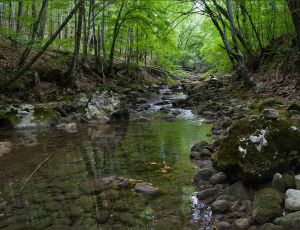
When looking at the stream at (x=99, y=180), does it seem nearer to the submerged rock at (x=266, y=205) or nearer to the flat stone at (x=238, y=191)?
the flat stone at (x=238, y=191)

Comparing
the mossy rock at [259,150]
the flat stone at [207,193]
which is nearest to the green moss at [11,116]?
the mossy rock at [259,150]

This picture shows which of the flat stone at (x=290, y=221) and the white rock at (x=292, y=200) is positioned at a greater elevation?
the white rock at (x=292, y=200)

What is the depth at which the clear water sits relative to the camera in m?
4.20

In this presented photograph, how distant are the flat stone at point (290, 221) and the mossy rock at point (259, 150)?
3.28 feet

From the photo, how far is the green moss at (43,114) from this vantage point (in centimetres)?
1145

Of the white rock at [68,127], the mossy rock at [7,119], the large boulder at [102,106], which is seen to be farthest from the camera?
the large boulder at [102,106]

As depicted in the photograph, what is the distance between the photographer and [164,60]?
1191 inches

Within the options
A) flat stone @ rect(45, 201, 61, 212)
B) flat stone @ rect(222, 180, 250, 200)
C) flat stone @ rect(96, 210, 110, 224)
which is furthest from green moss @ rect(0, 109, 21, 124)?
flat stone @ rect(222, 180, 250, 200)

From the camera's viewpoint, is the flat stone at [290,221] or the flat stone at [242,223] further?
the flat stone at [242,223]

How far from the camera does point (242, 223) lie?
3.83 metres

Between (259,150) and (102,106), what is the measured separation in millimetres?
9346

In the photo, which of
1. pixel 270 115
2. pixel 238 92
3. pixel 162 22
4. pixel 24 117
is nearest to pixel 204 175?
pixel 270 115

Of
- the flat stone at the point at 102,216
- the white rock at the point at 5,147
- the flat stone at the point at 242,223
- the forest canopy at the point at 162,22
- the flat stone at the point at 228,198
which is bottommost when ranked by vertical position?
the white rock at the point at 5,147

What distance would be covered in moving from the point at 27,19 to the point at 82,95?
392cm
